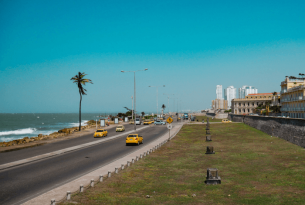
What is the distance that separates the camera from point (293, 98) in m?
77.6

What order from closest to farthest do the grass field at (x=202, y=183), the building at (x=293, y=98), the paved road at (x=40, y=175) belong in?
the grass field at (x=202, y=183) → the paved road at (x=40, y=175) → the building at (x=293, y=98)

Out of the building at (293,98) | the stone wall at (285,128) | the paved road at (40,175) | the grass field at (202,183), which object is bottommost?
the paved road at (40,175)

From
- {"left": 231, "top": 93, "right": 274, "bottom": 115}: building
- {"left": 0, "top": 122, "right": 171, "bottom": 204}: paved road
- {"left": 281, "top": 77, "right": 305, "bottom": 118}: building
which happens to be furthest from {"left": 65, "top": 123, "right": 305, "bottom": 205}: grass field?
{"left": 231, "top": 93, "right": 274, "bottom": 115}: building

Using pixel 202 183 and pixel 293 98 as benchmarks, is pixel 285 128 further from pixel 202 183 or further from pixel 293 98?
pixel 293 98

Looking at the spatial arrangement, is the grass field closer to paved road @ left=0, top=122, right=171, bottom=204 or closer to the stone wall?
paved road @ left=0, top=122, right=171, bottom=204

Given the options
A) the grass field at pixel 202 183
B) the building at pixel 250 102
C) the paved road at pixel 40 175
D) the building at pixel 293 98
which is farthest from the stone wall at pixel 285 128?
the building at pixel 250 102

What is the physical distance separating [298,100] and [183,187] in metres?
74.1

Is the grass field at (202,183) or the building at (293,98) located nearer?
the grass field at (202,183)

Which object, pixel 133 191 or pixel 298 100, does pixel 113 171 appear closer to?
pixel 133 191

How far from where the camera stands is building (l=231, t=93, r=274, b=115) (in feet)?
470

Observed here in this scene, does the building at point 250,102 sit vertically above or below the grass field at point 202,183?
above

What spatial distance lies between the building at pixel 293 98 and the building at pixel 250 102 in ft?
159

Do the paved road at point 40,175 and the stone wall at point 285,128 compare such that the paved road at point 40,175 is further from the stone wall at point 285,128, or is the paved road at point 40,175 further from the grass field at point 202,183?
the stone wall at point 285,128

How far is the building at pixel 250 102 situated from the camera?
14325 centimetres
